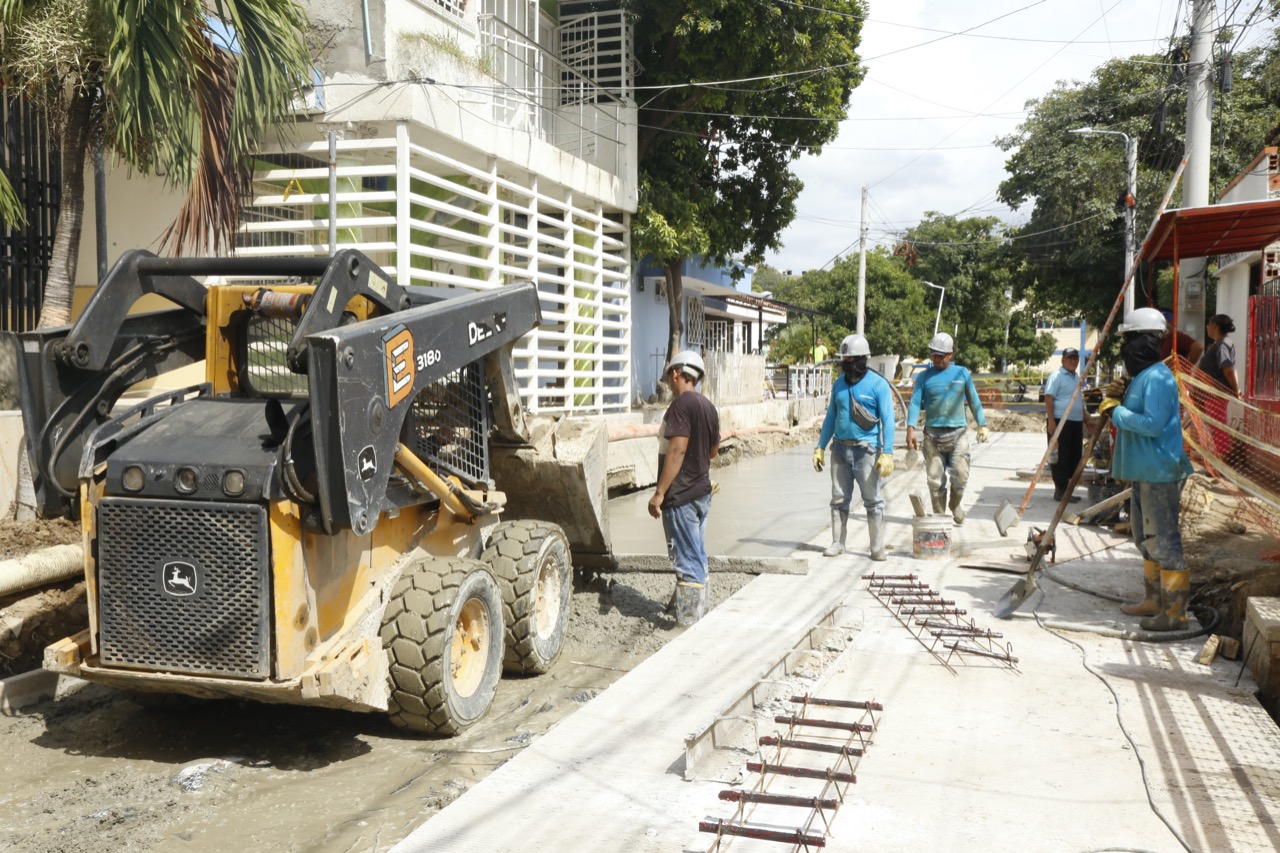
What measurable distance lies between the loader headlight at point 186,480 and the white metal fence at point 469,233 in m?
7.00

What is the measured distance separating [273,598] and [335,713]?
1.47 meters

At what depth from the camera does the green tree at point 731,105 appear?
677 inches

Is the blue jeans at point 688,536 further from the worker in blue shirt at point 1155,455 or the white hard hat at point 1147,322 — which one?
the white hard hat at point 1147,322

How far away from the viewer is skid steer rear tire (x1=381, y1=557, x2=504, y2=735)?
470 cm

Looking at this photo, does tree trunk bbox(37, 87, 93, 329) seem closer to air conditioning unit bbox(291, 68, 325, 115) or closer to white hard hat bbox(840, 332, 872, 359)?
air conditioning unit bbox(291, 68, 325, 115)

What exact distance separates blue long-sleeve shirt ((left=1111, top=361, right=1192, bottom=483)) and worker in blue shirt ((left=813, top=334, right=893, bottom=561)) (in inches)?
102

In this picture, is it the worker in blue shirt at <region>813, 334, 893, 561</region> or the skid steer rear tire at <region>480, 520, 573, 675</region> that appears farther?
the worker in blue shirt at <region>813, 334, 893, 561</region>

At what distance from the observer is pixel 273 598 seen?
13.9 ft

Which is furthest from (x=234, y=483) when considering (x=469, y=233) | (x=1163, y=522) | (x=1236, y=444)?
(x=469, y=233)

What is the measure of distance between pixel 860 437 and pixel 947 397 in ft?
6.16

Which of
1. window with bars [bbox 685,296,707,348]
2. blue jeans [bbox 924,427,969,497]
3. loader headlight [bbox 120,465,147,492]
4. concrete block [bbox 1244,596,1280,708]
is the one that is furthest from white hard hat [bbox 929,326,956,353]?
window with bars [bbox 685,296,707,348]

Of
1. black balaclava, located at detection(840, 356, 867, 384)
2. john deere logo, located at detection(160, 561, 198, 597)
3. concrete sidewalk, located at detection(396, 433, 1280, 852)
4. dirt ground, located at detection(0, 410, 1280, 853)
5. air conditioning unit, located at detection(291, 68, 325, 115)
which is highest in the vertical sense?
air conditioning unit, located at detection(291, 68, 325, 115)

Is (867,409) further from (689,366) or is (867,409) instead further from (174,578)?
(174,578)

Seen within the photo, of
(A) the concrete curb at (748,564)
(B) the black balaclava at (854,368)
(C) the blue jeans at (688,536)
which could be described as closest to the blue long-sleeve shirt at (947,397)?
(B) the black balaclava at (854,368)
